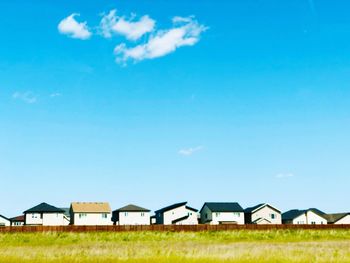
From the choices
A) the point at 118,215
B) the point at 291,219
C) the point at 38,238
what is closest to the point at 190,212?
the point at 118,215

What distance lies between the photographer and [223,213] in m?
100

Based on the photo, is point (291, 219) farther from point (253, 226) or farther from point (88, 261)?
point (88, 261)

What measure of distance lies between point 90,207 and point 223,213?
29.0m

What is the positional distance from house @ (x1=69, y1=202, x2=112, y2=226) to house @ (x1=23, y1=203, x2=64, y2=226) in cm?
322

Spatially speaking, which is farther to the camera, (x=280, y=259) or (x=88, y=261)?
(x=280, y=259)

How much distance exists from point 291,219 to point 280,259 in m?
92.3

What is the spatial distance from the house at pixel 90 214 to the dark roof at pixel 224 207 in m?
22.4

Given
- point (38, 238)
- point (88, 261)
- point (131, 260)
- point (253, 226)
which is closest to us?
point (88, 261)

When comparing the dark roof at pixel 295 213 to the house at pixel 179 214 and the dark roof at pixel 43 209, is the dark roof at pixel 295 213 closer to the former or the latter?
the house at pixel 179 214

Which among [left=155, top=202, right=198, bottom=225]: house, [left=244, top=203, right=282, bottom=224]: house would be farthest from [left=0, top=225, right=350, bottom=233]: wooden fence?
[left=155, top=202, right=198, bottom=225]: house

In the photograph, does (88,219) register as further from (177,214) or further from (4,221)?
(4,221)

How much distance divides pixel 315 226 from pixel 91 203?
169 feet

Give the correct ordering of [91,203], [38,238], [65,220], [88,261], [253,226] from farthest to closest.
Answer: [65,220] → [91,203] → [253,226] → [38,238] → [88,261]

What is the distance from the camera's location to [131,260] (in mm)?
17812
